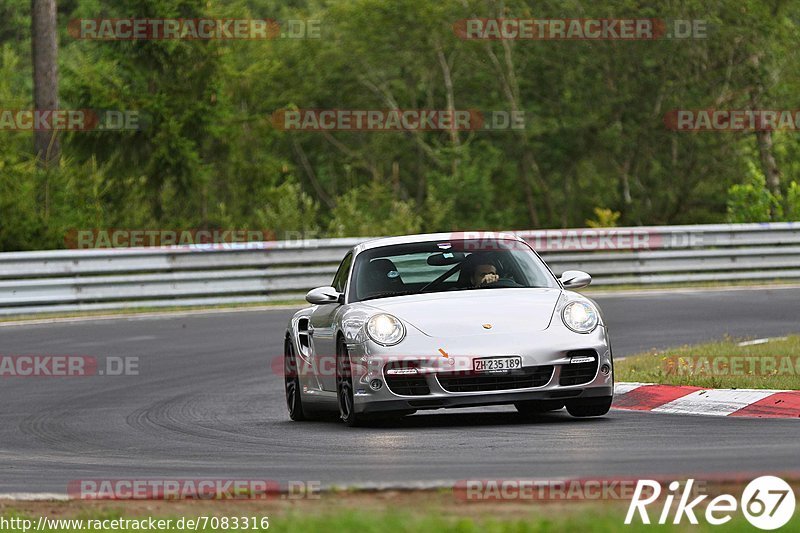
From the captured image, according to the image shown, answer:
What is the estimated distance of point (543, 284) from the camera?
12078 mm

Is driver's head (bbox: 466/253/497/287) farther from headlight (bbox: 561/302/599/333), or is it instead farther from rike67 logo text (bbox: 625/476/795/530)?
rike67 logo text (bbox: 625/476/795/530)

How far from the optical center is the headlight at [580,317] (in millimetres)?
11047

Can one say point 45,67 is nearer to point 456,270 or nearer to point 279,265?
point 279,265

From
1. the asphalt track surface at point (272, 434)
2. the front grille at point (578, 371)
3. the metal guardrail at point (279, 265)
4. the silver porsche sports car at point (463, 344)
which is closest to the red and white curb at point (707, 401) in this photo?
the asphalt track surface at point (272, 434)

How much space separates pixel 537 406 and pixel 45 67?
67.3 ft

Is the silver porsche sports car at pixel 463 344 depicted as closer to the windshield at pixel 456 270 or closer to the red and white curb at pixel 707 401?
the windshield at pixel 456 270

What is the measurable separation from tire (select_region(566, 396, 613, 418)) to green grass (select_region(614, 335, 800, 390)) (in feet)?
4.42

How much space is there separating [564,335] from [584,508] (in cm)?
444

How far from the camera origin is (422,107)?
5672 cm

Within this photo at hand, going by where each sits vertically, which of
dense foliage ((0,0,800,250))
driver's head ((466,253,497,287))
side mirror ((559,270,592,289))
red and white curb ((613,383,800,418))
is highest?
dense foliage ((0,0,800,250))

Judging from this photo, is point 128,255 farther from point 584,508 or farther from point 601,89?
point 601,89

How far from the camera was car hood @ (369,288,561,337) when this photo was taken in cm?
1091

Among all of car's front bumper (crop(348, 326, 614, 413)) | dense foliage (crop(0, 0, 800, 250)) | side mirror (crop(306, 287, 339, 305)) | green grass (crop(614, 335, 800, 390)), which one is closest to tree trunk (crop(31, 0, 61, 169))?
dense foliage (crop(0, 0, 800, 250))

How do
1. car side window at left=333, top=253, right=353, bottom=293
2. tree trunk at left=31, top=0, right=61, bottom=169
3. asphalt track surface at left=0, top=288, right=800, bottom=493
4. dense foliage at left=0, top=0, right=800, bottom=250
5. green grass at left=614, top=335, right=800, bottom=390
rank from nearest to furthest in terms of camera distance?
asphalt track surface at left=0, top=288, right=800, bottom=493 < green grass at left=614, top=335, right=800, bottom=390 < car side window at left=333, top=253, right=353, bottom=293 < tree trunk at left=31, top=0, right=61, bottom=169 < dense foliage at left=0, top=0, right=800, bottom=250
